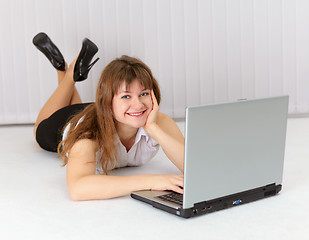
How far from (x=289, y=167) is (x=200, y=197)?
0.91 metres

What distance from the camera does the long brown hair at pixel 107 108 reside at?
83.3 inches

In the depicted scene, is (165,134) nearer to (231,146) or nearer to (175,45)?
(231,146)

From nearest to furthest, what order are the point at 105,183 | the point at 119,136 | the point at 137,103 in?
Answer: the point at 105,183, the point at 137,103, the point at 119,136

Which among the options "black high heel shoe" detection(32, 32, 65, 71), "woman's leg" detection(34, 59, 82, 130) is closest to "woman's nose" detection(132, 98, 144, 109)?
"woman's leg" detection(34, 59, 82, 130)

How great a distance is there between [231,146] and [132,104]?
52 cm

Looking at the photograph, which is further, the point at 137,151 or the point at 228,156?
the point at 137,151

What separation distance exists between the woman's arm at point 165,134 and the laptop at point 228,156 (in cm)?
29

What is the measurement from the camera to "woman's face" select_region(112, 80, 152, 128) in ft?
6.92

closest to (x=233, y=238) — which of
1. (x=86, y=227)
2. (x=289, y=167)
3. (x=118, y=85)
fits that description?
(x=86, y=227)

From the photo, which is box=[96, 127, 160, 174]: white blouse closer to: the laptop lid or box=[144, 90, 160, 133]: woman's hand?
box=[144, 90, 160, 133]: woman's hand

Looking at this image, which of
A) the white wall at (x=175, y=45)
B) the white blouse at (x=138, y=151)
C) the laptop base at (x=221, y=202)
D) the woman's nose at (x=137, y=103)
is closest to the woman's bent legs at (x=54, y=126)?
the white blouse at (x=138, y=151)

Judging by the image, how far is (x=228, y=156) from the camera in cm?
176

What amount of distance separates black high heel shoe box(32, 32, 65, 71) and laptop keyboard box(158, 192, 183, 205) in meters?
1.64

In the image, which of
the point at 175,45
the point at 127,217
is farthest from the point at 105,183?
the point at 175,45
